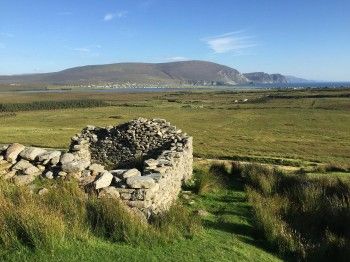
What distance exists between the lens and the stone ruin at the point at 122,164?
10.4m

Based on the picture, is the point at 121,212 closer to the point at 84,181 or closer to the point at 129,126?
the point at 84,181

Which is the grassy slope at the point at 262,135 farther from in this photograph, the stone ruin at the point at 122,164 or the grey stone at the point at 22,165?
the grey stone at the point at 22,165

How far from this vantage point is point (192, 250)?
26.9ft

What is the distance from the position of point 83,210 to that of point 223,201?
22.9ft

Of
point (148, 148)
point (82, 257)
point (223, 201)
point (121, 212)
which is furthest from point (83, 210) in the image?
point (148, 148)

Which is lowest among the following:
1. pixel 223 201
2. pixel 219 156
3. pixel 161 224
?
pixel 219 156

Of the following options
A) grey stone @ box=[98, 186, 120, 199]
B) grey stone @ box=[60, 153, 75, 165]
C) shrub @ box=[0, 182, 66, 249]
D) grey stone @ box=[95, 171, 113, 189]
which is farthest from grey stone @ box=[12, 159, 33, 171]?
shrub @ box=[0, 182, 66, 249]

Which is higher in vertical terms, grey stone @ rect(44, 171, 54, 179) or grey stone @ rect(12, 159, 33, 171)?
grey stone @ rect(12, 159, 33, 171)

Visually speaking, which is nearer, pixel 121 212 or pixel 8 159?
pixel 121 212

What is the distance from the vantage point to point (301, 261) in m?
9.30

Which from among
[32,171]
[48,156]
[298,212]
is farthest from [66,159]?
[298,212]

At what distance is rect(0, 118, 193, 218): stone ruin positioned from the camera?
1040 centimetres

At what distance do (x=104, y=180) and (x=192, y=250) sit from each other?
11.3ft

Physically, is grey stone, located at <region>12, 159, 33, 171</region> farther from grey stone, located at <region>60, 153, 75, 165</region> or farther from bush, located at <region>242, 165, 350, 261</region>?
bush, located at <region>242, 165, 350, 261</region>
